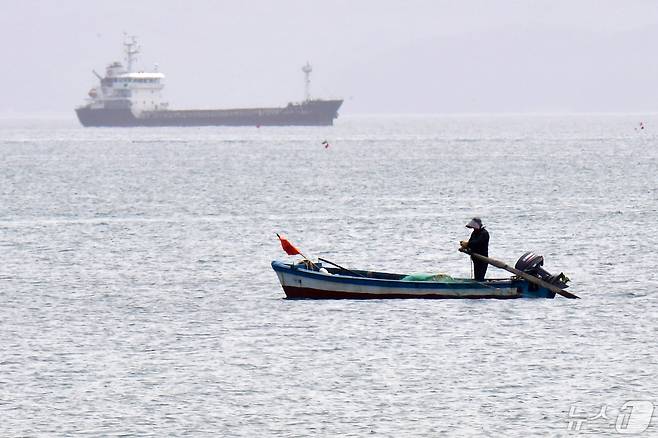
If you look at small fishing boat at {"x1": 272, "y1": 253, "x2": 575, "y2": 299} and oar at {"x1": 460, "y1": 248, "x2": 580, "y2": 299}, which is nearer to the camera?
oar at {"x1": 460, "y1": 248, "x2": 580, "y2": 299}

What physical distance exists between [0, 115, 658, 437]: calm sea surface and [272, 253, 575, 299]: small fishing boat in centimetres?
49

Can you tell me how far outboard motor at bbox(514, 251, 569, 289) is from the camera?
4731 centimetres

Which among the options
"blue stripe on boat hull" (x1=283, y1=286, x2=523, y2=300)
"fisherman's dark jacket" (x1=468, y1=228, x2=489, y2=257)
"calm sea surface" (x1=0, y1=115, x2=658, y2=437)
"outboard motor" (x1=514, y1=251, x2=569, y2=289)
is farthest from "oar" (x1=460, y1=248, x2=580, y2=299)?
"blue stripe on boat hull" (x1=283, y1=286, x2=523, y2=300)

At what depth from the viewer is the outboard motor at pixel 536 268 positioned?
47.3 m

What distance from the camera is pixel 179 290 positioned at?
53.7m

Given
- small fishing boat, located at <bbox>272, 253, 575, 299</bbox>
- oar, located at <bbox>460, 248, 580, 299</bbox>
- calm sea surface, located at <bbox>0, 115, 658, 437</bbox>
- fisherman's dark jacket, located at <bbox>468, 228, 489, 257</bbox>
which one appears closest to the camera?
calm sea surface, located at <bbox>0, 115, 658, 437</bbox>

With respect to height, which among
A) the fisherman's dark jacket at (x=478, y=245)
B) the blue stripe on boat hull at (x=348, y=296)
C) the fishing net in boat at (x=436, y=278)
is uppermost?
the fisherman's dark jacket at (x=478, y=245)

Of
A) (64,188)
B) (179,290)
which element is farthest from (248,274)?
(64,188)

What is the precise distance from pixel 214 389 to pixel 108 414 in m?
3.40

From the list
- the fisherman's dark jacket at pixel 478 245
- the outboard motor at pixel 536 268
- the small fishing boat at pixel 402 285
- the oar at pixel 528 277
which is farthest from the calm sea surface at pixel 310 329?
the fisherman's dark jacket at pixel 478 245

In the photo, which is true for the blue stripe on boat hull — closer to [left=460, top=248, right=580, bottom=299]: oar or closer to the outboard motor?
[left=460, top=248, right=580, bottom=299]: oar

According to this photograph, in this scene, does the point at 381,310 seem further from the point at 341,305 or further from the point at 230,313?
the point at 230,313

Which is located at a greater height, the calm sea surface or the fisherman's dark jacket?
the fisherman's dark jacket

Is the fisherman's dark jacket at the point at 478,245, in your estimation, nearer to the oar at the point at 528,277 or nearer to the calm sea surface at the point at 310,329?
the oar at the point at 528,277
